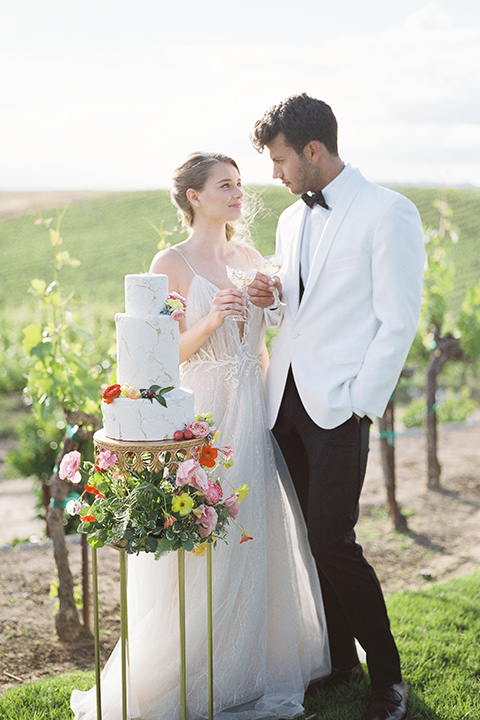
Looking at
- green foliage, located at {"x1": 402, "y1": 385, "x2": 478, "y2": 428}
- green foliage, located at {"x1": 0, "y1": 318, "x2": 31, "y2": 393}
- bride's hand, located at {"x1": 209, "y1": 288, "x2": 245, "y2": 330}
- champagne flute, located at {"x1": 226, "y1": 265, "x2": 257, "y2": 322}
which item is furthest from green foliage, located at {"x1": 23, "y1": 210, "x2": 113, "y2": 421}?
green foliage, located at {"x1": 0, "y1": 318, "x2": 31, "y2": 393}

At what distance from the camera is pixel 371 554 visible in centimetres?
551

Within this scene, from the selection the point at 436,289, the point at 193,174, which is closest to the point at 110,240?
the point at 436,289

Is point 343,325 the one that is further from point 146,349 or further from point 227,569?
point 227,569

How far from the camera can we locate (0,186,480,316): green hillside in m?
22.5

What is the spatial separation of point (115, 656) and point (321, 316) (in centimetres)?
169

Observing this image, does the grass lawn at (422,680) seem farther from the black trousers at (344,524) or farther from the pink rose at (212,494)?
the pink rose at (212,494)

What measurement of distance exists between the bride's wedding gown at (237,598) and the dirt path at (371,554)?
34.7 inches

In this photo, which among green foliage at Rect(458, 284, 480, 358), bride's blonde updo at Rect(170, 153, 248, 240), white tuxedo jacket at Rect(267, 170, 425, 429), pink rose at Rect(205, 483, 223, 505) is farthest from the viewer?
green foliage at Rect(458, 284, 480, 358)

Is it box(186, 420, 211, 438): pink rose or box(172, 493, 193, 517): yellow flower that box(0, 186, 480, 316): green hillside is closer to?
box(186, 420, 211, 438): pink rose

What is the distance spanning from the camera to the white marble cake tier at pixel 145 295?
2.65 meters

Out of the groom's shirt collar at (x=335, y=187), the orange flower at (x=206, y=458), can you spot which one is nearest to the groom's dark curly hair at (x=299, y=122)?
the groom's shirt collar at (x=335, y=187)

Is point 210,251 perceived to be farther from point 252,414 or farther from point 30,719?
point 30,719

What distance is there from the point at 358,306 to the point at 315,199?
0.50 metres

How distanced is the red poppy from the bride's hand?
0.60 meters
